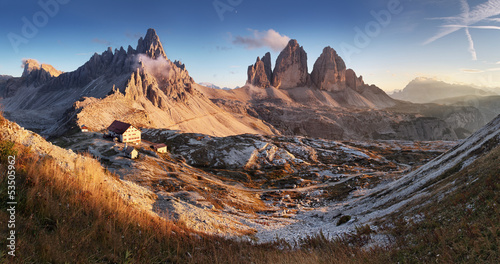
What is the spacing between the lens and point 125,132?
7612 centimetres

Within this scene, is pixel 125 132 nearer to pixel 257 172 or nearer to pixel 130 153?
pixel 130 153

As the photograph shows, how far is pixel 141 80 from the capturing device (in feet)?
539

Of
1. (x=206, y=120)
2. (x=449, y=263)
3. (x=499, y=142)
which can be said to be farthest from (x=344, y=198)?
(x=206, y=120)

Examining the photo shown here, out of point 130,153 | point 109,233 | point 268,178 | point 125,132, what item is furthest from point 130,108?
point 109,233

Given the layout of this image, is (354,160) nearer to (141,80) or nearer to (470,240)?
(470,240)

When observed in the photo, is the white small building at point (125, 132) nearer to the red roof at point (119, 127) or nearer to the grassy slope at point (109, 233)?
the red roof at point (119, 127)

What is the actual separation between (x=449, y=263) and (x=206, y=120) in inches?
6796

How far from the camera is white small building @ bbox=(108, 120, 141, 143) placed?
75.7 metres

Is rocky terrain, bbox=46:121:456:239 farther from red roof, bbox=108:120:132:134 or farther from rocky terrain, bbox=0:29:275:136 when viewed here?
rocky terrain, bbox=0:29:275:136

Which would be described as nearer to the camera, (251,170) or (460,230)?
(460,230)

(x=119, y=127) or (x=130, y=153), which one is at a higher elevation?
(x=119, y=127)

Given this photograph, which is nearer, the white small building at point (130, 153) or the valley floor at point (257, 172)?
the valley floor at point (257, 172)

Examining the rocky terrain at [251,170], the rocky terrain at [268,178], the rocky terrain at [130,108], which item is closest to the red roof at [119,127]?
the rocky terrain at [251,170]

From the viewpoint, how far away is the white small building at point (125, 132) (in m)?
75.7
